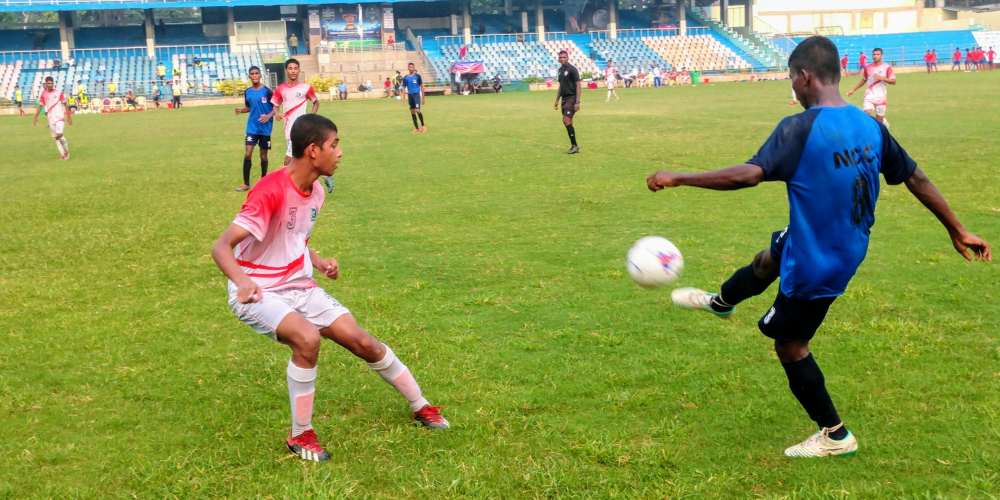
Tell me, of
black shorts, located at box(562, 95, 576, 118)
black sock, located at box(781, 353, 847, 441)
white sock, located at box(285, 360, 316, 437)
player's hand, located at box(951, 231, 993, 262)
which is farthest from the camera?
black shorts, located at box(562, 95, 576, 118)

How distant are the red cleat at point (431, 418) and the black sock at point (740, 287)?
1.78 metres

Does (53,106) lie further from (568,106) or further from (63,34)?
(63,34)

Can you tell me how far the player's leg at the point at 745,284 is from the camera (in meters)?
4.35

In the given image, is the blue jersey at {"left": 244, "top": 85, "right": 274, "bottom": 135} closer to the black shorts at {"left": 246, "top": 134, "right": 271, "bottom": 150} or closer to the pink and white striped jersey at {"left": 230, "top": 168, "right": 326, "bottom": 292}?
the black shorts at {"left": 246, "top": 134, "right": 271, "bottom": 150}

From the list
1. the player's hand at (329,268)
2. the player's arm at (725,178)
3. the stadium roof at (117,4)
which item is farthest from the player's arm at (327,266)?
the stadium roof at (117,4)

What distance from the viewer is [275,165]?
18.2 m

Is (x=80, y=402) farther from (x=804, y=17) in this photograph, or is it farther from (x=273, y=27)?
(x=804, y=17)

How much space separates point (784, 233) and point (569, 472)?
161cm

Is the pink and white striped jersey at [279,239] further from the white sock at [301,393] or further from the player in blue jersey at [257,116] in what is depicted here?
the player in blue jersey at [257,116]

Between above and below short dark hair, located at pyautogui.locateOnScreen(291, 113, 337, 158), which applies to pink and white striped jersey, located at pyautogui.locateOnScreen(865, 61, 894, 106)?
above

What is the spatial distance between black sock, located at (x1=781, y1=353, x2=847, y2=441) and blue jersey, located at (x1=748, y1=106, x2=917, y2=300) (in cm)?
40

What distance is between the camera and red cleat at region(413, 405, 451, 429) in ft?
14.9

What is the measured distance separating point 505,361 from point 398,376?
121 centimetres

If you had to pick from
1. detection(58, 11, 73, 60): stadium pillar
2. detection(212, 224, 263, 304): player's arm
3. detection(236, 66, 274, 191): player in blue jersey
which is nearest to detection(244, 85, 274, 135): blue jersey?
detection(236, 66, 274, 191): player in blue jersey
